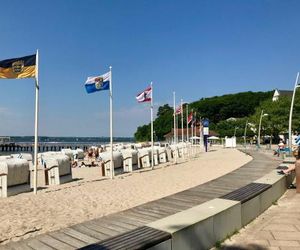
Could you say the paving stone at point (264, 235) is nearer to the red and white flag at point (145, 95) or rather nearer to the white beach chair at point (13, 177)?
the white beach chair at point (13, 177)

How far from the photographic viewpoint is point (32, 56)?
37.5ft

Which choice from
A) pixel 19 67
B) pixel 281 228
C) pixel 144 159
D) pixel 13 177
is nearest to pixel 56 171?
pixel 13 177

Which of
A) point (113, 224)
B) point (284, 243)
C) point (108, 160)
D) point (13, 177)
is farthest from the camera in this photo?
point (108, 160)

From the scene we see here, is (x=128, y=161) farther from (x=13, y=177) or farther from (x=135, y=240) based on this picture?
(x=135, y=240)

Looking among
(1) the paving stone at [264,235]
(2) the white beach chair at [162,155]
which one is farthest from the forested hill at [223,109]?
(1) the paving stone at [264,235]

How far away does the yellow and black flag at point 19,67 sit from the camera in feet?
35.4

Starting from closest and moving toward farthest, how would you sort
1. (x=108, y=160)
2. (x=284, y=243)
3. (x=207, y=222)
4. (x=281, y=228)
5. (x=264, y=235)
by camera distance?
1. (x=207, y=222)
2. (x=284, y=243)
3. (x=264, y=235)
4. (x=281, y=228)
5. (x=108, y=160)

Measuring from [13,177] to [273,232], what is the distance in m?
8.45

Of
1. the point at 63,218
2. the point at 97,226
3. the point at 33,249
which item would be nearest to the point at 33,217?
the point at 63,218

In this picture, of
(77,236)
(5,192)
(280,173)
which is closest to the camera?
(77,236)

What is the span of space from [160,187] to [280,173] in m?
3.82

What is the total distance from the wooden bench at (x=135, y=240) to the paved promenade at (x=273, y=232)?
1527mm

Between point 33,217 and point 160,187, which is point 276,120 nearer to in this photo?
point 160,187

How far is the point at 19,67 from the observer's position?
11.1 metres
